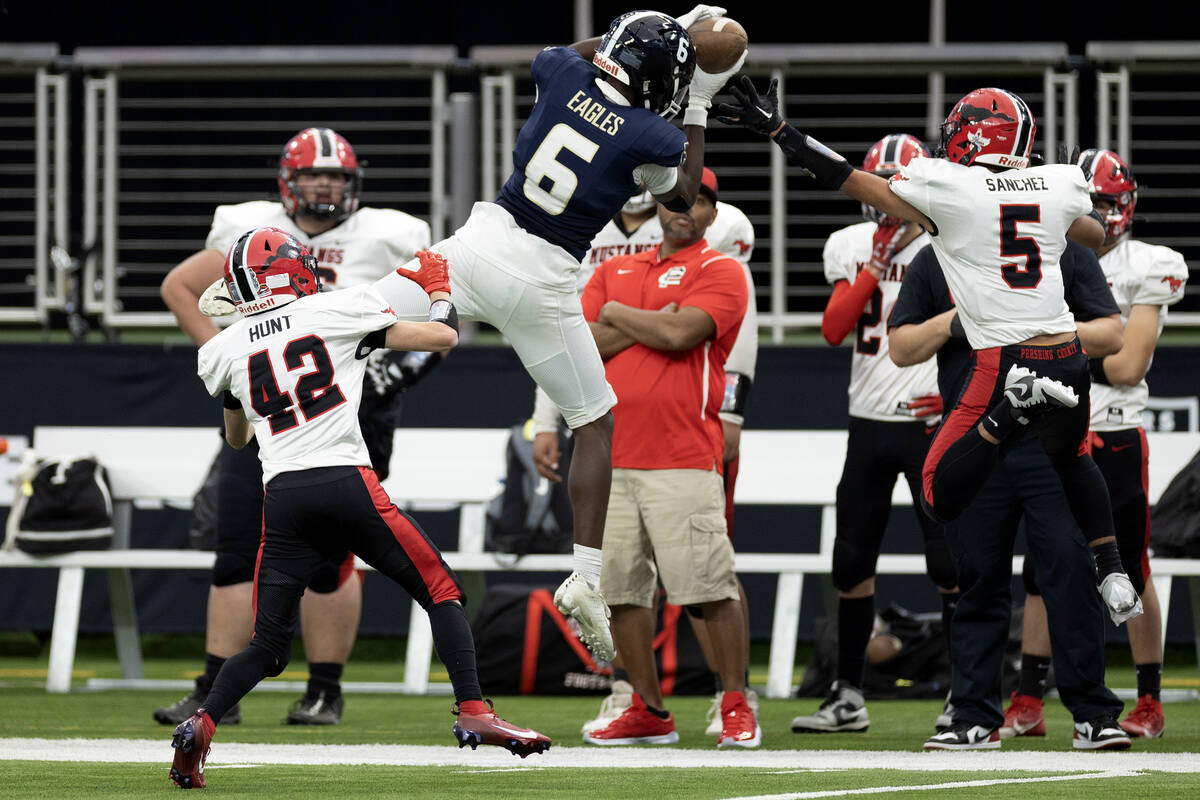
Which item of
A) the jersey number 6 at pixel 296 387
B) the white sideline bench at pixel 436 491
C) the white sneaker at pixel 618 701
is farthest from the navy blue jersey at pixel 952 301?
the white sideline bench at pixel 436 491

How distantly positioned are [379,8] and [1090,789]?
9.10 meters

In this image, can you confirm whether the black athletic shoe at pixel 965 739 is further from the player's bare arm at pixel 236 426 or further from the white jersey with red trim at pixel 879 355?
the player's bare arm at pixel 236 426

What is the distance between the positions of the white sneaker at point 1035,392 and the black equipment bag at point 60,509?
16.8 feet

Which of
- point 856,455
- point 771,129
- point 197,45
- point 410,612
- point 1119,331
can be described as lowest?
point 410,612

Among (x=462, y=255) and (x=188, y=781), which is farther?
(x=462, y=255)

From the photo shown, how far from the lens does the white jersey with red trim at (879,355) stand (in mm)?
6742

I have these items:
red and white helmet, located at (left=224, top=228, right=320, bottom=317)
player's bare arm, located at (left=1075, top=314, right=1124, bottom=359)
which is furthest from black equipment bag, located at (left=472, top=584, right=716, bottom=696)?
red and white helmet, located at (left=224, top=228, right=320, bottom=317)

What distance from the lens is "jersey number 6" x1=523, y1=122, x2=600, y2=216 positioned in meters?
5.34

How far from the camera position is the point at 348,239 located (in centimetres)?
727

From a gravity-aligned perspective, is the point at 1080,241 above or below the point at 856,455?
above

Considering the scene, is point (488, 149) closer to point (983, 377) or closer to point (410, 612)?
point (410, 612)

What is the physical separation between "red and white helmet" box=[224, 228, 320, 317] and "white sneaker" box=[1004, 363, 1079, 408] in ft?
7.11

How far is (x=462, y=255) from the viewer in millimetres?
5457

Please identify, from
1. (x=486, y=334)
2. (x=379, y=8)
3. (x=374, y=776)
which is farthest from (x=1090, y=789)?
(x=379, y=8)
